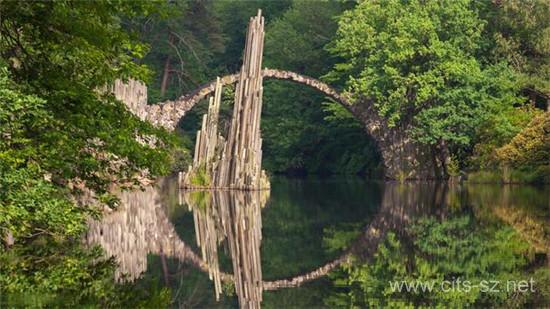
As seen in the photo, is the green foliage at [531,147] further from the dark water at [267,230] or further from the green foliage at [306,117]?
the green foliage at [306,117]

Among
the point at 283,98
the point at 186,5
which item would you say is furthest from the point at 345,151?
the point at 186,5

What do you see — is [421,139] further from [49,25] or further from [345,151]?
[49,25]

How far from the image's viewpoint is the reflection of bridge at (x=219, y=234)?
57.1 ft

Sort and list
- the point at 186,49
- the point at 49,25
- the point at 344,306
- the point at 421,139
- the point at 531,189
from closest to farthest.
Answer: the point at 344,306, the point at 49,25, the point at 531,189, the point at 421,139, the point at 186,49

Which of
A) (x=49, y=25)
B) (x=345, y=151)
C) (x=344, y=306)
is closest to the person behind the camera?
(x=344, y=306)

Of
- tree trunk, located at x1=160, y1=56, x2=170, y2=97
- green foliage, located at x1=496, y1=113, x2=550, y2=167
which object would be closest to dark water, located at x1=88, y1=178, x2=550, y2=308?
green foliage, located at x1=496, y1=113, x2=550, y2=167

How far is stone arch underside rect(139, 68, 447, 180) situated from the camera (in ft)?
169

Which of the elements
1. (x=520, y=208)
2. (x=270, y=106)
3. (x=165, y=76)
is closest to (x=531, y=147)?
(x=520, y=208)

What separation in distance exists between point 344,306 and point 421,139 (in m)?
36.6

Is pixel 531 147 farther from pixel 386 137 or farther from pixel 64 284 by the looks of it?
pixel 64 284

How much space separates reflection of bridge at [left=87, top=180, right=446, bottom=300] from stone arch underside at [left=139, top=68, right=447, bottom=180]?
14.6 m

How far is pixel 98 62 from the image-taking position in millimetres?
15078

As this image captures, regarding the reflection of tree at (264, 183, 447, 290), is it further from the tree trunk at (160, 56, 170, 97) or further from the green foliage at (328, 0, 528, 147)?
the tree trunk at (160, 56, 170, 97)

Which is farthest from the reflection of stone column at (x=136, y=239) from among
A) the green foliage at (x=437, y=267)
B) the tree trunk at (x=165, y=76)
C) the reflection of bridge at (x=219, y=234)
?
the tree trunk at (x=165, y=76)
